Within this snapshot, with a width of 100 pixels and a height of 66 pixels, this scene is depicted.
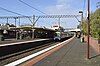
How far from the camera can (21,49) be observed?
3111 cm

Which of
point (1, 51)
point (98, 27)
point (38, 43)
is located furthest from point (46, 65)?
point (38, 43)

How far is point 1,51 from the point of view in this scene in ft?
75.9

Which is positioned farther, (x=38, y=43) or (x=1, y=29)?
(x=1, y=29)

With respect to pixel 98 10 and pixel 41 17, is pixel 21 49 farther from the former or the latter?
pixel 41 17

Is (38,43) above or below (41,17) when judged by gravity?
below

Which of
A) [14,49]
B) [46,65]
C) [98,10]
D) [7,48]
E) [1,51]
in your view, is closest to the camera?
[46,65]

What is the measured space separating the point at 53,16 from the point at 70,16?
6.53 metres

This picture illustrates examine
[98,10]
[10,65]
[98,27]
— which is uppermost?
[98,10]

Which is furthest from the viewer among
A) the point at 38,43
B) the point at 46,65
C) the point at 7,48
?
the point at 38,43

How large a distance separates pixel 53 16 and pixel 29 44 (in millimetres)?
70456

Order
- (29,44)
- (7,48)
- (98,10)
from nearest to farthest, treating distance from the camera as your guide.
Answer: (7,48) → (98,10) → (29,44)

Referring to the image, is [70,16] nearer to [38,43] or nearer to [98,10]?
[38,43]

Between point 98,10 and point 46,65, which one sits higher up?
point 98,10

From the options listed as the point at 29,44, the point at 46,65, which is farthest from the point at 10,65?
Result: the point at 29,44
